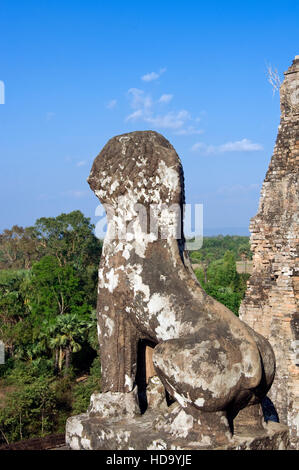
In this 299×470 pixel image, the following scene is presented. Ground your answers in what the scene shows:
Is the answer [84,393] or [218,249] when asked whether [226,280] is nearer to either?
[84,393]

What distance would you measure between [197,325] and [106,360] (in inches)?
32.8

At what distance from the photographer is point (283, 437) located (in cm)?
386

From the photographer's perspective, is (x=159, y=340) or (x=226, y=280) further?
(x=226, y=280)

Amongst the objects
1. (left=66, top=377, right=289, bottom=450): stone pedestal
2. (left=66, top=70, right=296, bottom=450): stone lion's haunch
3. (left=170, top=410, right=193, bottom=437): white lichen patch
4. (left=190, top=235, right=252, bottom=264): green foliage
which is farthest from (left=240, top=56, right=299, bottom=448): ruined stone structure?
(left=190, top=235, right=252, bottom=264): green foliage

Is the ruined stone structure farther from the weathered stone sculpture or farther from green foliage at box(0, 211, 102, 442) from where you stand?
green foliage at box(0, 211, 102, 442)

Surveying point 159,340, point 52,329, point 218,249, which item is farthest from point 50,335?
point 218,249

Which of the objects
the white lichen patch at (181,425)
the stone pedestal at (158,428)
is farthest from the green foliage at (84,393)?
the white lichen patch at (181,425)

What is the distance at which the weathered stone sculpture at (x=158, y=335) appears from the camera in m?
3.56

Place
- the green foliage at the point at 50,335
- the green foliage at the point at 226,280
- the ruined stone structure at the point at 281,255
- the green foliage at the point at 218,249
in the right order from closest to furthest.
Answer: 1. the ruined stone structure at the point at 281,255
2. the green foliage at the point at 50,335
3. the green foliage at the point at 226,280
4. the green foliage at the point at 218,249

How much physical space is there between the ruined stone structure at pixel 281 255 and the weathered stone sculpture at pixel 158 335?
7.52 m

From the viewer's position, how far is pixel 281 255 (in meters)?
12.2

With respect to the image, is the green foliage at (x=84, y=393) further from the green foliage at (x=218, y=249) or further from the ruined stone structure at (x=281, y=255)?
the green foliage at (x=218, y=249)

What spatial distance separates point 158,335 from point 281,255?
8845mm
